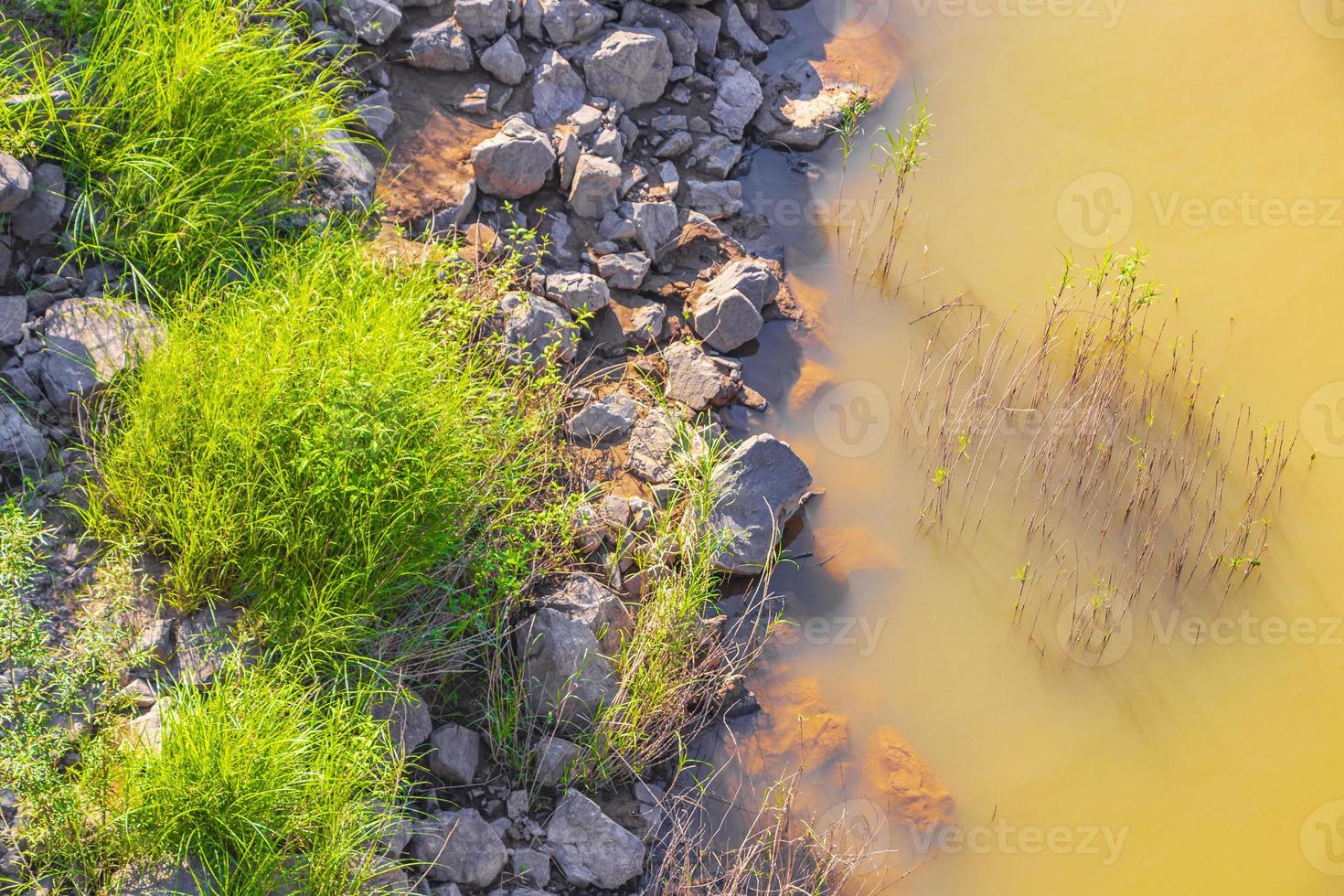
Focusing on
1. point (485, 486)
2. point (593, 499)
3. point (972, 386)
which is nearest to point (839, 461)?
point (972, 386)

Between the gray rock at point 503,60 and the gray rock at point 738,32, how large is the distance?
1.28 metres

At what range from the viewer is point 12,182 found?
3857 mm

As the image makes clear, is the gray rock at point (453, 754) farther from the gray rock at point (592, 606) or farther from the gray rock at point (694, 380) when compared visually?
the gray rock at point (694, 380)

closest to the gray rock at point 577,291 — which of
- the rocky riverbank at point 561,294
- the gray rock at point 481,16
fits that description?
the rocky riverbank at point 561,294

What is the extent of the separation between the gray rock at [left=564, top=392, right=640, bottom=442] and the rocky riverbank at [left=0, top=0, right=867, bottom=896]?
1 cm

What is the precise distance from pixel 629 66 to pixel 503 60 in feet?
2.12

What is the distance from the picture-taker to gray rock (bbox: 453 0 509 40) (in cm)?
536

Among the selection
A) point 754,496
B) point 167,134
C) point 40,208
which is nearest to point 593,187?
point 754,496

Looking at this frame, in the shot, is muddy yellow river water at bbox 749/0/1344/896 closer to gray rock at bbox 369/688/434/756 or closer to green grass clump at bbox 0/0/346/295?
gray rock at bbox 369/688/434/756

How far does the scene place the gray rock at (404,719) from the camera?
11.9 ft

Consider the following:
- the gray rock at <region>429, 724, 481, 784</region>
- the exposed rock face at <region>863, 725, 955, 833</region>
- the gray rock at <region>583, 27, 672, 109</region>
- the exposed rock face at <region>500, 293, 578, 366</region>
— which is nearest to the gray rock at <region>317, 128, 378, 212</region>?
the exposed rock face at <region>500, 293, 578, 366</region>

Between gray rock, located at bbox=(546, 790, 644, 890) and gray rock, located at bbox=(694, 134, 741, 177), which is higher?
gray rock, located at bbox=(694, 134, 741, 177)

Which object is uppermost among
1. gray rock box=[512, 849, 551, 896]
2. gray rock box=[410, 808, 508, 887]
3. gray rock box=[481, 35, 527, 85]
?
gray rock box=[481, 35, 527, 85]

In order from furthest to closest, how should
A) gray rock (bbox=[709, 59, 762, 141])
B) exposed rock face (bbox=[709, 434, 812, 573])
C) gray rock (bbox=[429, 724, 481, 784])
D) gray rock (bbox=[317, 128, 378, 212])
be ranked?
gray rock (bbox=[709, 59, 762, 141]), gray rock (bbox=[317, 128, 378, 212]), exposed rock face (bbox=[709, 434, 812, 573]), gray rock (bbox=[429, 724, 481, 784])
